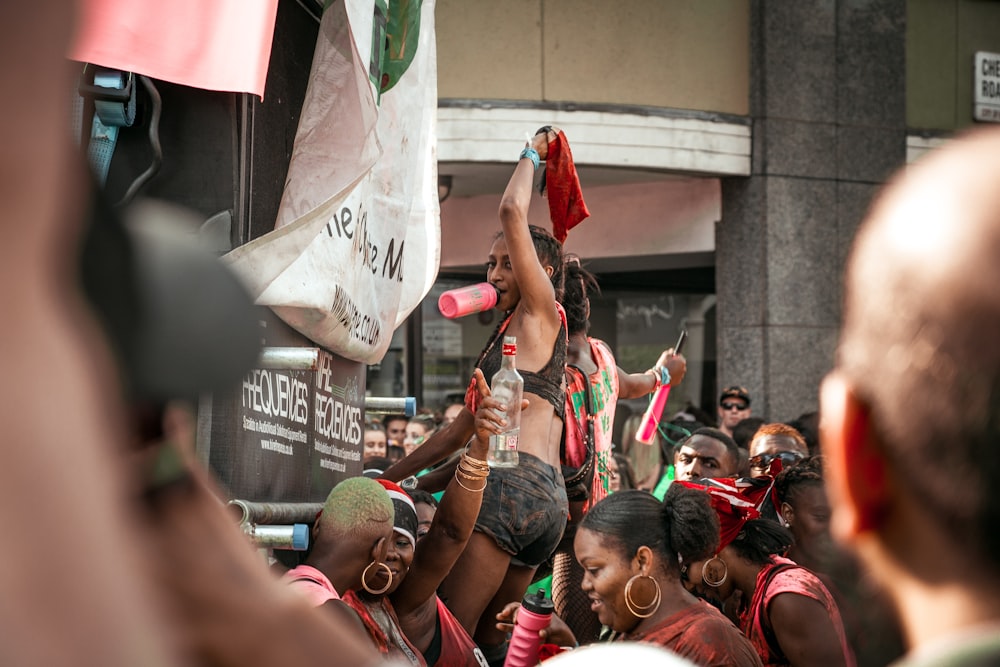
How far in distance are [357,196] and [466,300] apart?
103cm

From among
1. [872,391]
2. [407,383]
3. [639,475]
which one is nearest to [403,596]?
[872,391]

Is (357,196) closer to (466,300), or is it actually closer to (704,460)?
(466,300)

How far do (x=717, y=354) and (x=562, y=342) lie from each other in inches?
287

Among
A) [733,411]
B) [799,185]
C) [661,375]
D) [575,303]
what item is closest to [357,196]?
[575,303]

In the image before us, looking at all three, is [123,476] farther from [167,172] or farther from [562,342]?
[562,342]

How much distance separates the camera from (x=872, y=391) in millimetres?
890

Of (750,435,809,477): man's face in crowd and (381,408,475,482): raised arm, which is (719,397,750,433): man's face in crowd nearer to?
(750,435,809,477): man's face in crowd

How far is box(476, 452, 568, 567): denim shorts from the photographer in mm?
4430

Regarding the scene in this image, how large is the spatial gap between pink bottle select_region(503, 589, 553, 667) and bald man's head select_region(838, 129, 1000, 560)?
123 inches

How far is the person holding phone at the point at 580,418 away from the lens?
203 inches

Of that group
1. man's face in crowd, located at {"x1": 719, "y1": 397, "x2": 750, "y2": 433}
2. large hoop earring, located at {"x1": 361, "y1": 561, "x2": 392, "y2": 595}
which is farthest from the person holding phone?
man's face in crowd, located at {"x1": 719, "y1": 397, "x2": 750, "y2": 433}

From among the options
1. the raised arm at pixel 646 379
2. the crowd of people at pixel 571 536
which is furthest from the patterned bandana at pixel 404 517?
the raised arm at pixel 646 379

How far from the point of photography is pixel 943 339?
2.67 ft

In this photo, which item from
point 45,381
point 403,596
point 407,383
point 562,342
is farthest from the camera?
point 407,383
